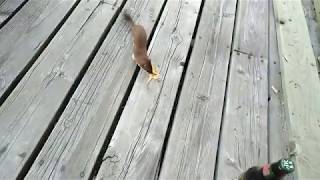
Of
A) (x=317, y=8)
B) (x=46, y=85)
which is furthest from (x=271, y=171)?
(x=317, y=8)

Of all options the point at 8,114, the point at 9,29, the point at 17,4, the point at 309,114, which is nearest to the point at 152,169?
the point at 8,114

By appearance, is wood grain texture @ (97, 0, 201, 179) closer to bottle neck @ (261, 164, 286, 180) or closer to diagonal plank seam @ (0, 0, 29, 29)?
bottle neck @ (261, 164, 286, 180)

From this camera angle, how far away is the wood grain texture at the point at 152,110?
160cm

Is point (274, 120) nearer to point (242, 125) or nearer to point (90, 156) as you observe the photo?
point (242, 125)

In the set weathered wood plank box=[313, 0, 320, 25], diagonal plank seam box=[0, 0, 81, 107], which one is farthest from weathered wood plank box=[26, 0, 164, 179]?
weathered wood plank box=[313, 0, 320, 25]

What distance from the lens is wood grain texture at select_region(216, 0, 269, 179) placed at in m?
1.72

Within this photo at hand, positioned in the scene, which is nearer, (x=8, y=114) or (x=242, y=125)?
(x=8, y=114)

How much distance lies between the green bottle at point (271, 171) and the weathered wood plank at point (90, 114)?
1.98 feet

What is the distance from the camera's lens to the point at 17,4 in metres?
2.24

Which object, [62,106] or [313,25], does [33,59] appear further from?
[313,25]

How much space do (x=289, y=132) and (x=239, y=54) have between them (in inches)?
23.4

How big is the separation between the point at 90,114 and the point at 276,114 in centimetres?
89

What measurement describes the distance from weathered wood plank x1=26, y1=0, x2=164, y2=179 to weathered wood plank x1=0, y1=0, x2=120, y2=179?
57 mm

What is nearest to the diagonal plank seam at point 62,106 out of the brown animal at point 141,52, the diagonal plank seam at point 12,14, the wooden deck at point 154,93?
the wooden deck at point 154,93
